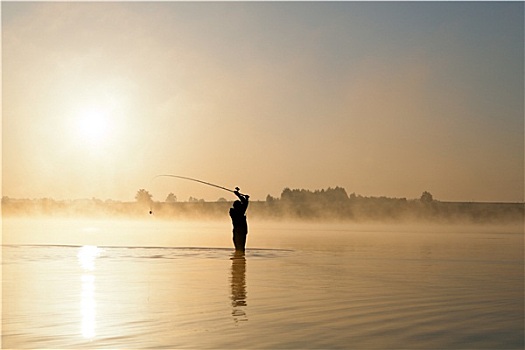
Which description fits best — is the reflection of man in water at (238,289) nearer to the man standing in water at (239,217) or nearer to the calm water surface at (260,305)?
the calm water surface at (260,305)

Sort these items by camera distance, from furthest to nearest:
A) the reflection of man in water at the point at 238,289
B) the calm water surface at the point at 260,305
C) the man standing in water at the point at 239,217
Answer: the man standing in water at the point at 239,217
the reflection of man in water at the point at 238,289
the calm water surface at the point at 260,305

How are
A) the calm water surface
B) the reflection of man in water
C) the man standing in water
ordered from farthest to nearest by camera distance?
the man standing in water → the reflection of man in water → the calm water surface

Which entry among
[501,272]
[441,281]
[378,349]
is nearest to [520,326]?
[378,349]

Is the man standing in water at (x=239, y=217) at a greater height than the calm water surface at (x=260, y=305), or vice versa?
the man standing in water at (x=239, y=217)

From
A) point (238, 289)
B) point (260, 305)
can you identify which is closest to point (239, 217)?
point (238, 289)

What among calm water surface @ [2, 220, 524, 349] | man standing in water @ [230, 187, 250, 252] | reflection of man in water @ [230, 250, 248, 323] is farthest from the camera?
man standing in water @ [230, 187, 250, 252]

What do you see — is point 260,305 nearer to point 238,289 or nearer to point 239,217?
point 238,289

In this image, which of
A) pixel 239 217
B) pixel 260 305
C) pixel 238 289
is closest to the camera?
pixel 260 305

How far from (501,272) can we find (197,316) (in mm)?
15764

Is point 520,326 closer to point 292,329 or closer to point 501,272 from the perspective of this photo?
point 292,329

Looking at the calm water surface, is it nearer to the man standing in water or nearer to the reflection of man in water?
the reflection of man in water

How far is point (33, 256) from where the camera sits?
1387 inches

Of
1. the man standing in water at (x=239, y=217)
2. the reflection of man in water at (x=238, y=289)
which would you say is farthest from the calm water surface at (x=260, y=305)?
the man standing in water at (x=239, y=217)

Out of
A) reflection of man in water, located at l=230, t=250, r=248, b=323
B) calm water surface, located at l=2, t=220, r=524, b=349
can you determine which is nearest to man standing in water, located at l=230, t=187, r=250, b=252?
reflection of man in water, located at l=230, t=250, r=248, b=323
